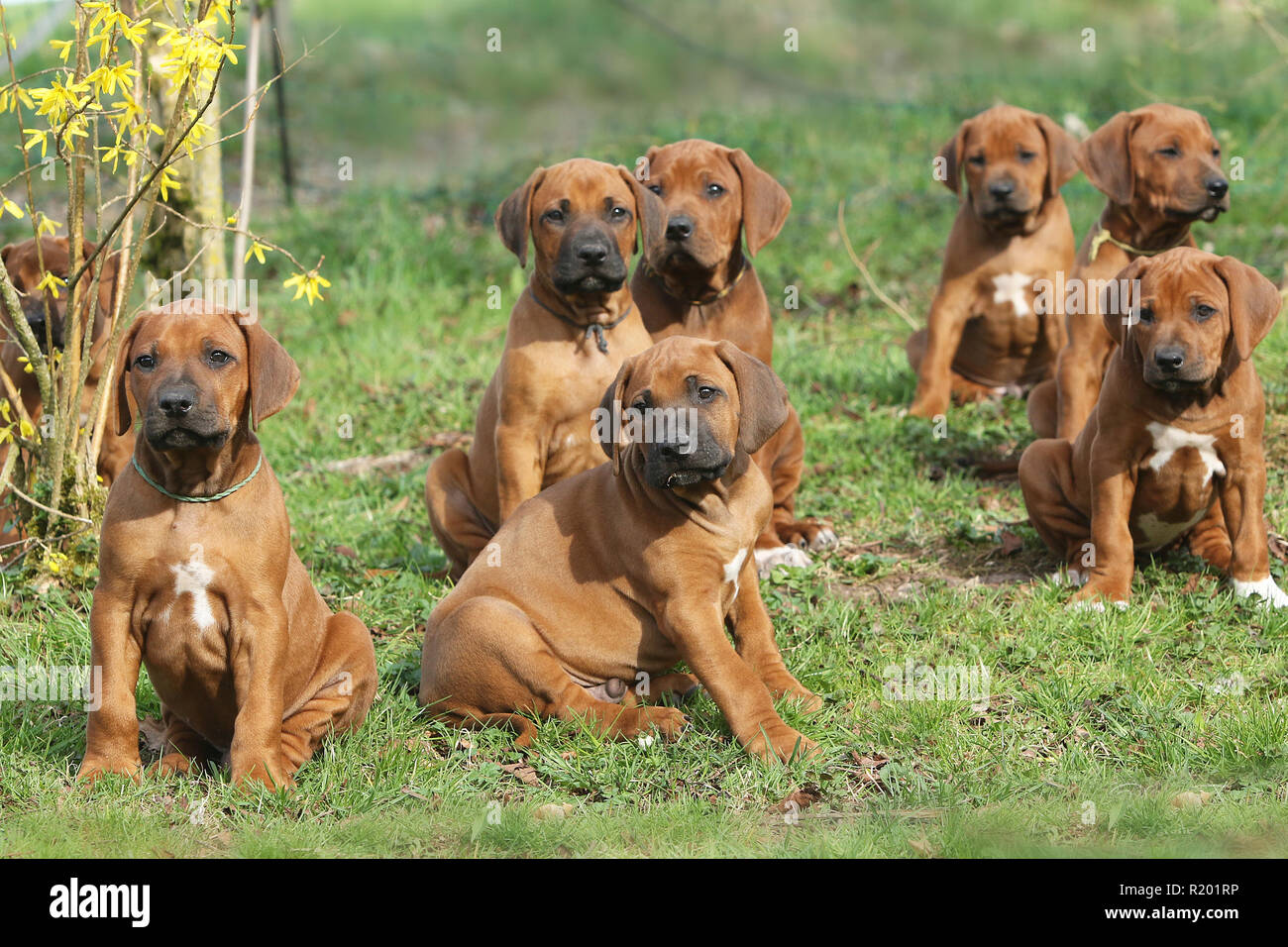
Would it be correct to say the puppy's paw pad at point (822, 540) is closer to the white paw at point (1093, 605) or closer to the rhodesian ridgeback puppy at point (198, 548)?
the white paw at point (1093, 605)

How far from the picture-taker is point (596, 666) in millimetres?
5602

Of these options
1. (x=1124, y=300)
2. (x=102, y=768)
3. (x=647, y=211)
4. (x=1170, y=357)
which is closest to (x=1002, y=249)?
(x=1124, y=300)

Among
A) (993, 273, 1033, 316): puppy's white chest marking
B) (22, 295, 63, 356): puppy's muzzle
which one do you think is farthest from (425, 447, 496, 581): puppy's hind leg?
(993, 273, 1033, 316): puppy's white chest marking

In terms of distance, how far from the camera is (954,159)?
29.5 feet

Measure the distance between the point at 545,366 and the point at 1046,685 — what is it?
261 cm

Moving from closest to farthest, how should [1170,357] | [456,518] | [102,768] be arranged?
[102,768] → [1170,357] → [456,518]

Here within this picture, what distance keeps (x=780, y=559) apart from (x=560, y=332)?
1622 millimetres

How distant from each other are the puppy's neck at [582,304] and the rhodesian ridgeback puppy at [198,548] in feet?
6.25

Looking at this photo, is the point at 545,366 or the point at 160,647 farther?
the point at 545,366

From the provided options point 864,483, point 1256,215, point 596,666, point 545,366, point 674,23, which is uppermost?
point 674,23

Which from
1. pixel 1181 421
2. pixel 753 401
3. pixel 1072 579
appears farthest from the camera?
pixel 1072 579

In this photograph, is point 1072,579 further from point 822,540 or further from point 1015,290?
point 1015,290
